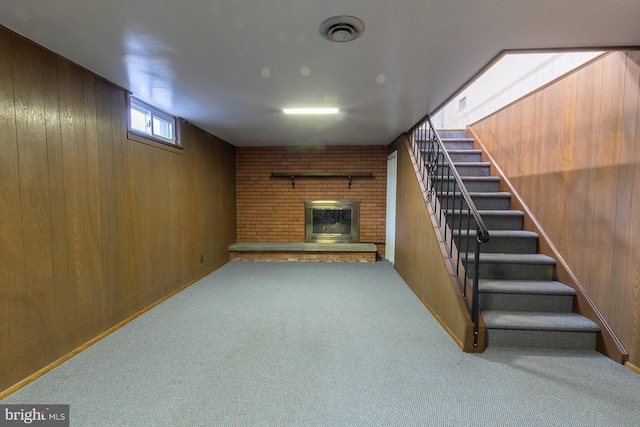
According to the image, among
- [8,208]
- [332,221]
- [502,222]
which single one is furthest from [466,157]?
[8,208]

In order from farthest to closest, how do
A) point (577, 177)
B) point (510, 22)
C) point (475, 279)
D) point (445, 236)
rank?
point (445, 236)
point (577, 177)
point (475, 279)
point (510, 22)

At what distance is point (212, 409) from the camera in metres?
1.46

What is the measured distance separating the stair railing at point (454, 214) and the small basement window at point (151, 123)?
2943 millimetres

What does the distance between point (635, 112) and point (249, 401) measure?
117 inches

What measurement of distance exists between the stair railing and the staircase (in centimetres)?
9

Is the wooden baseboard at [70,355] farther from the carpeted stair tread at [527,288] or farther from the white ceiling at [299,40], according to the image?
the carpeted stair tread at [527,288]

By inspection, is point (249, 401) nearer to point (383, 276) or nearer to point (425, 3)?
point (425, 3)

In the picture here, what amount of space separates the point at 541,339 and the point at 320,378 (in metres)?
1.69

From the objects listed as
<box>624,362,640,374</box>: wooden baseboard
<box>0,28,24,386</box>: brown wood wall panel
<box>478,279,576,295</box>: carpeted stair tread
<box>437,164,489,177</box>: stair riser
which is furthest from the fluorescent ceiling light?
<box>624,362,640,374</box>: wooden baseboard

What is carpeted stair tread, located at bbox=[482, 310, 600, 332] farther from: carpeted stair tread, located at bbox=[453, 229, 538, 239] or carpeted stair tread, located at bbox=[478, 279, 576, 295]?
carpeted stair tread, located at bbox=[453, 229, 538, 239]

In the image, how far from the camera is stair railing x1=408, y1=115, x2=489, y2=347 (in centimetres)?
203

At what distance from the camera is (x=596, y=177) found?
2.07m

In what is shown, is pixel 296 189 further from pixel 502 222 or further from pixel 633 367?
pixel 633 367

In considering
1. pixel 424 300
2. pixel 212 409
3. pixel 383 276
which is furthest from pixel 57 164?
pixel 383 276
